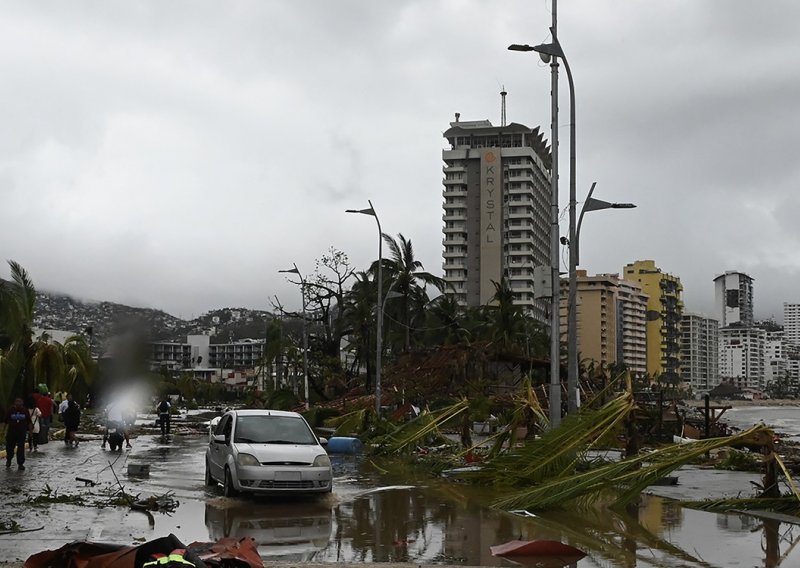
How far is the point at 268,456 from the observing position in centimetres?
1554

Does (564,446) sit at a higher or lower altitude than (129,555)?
higher

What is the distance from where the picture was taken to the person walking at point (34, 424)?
26.5 meters

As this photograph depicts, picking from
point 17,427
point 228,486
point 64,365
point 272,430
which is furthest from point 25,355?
point 228,486

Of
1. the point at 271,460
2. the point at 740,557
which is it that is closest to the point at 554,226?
the point at 271,460

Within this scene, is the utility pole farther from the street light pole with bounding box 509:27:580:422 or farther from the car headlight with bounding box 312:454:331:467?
the car headlight with bounding box 312:454:331:467

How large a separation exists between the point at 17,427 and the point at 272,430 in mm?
7164

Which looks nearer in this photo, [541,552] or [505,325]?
[541,552]

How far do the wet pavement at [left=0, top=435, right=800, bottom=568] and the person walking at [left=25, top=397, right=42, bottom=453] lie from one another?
7396mm

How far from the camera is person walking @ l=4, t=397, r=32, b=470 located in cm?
2037

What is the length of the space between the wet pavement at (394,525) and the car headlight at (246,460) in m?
0.70

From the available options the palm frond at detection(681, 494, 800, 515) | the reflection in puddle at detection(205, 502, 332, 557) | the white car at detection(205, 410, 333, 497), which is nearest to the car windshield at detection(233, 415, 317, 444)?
the white car at detection(205, 410, 333, 497)

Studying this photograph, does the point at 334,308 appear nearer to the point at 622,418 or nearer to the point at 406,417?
the point at 406,417

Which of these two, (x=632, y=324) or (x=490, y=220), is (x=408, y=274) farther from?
(x=632, y=324)

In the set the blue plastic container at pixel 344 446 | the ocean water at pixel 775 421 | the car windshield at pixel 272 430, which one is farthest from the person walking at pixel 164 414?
the ocean water at pixel 775 421
